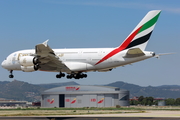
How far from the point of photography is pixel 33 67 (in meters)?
60.2

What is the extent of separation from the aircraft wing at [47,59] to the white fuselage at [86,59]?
87cm

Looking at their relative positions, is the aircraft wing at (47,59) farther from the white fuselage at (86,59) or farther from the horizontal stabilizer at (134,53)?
the horizontal stabilizer at (134,53)

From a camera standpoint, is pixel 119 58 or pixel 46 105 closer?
pixel 119 58

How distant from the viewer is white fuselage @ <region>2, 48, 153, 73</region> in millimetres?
58312

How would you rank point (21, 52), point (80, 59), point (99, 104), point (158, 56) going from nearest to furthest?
point (158, 56), point (80, 59), point (21, 52), point (99, 104)

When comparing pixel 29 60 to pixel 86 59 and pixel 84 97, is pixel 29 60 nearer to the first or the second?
pixel 86 59

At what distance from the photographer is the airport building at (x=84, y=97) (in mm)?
142500

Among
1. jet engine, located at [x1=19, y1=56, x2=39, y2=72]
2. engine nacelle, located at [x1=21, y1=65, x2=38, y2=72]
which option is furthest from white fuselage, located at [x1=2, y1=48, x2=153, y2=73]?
engine nacelle, located at [x1=21, y1=65, x2=38, y2=72]

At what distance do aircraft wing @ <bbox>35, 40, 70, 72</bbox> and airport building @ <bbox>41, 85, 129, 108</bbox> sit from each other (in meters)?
77.7

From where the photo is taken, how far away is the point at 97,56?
59719mm

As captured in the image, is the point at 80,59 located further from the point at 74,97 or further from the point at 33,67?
the point at 74,97

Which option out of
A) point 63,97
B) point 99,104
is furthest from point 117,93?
point 63,97

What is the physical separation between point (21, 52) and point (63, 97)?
8316 centimetres

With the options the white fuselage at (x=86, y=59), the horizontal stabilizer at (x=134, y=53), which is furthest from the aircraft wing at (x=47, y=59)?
the horizontal stabilizer at (x=134, y=53)
